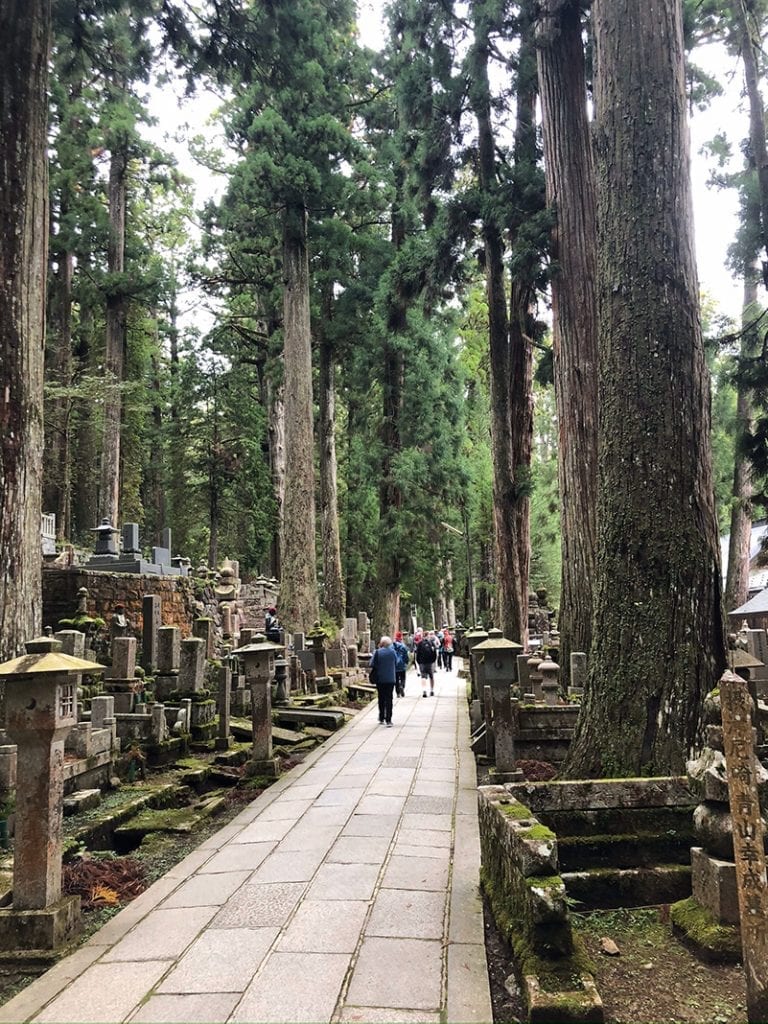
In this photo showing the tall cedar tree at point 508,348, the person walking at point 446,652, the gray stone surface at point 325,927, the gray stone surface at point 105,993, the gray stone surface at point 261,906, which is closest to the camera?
the gray stone surface at point 105,993

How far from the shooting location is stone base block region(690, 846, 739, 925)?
3074mm

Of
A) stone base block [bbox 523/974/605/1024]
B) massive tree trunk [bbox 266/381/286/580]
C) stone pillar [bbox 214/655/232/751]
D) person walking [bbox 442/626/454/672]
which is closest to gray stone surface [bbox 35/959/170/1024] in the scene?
stone base block [bbox 523/974/605/1024]

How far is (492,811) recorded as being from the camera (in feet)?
12.0

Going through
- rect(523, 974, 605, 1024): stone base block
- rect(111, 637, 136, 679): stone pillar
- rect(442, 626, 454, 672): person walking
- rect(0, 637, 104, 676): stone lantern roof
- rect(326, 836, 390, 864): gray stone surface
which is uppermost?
rect(0, 637, 104, 676): stone lantern roof

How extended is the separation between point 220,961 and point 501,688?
4296 millimetres

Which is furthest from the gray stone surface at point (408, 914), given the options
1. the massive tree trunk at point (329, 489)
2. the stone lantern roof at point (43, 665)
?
the massive tree trunk at point (329, 489)

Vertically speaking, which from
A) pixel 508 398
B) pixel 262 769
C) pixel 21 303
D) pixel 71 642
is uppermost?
pixel 508 398

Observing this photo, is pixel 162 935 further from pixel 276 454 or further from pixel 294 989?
pixel 276 454

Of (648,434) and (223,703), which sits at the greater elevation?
(648,434)

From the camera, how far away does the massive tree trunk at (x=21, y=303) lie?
6586 mm

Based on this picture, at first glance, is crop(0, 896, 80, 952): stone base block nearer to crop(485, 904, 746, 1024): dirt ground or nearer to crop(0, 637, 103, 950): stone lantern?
crop(0, 637, 103, 950): stone lantern

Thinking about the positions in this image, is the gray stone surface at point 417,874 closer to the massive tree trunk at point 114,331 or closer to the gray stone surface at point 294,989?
the gray stone surface at point 294,989

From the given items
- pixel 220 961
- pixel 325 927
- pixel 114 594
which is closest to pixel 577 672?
pixel 325 927

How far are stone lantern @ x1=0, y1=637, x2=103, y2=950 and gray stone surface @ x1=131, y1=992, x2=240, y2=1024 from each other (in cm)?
99
